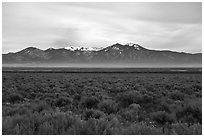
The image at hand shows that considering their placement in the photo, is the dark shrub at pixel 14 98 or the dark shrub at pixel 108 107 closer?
the dark shrub at pixel 108 107

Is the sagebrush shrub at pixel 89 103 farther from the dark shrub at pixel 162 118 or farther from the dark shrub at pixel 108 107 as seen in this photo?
the dark shrub at pixel 162 118

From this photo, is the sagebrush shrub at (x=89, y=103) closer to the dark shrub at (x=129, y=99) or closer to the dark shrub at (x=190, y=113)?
the dark shrub at (x=129, y=99)

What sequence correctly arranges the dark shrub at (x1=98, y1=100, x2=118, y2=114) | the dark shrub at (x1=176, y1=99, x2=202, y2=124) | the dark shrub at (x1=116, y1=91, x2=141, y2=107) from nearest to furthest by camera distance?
the dark shrub at (x1=176, y1=99, x2=202, y2=124) < the dark shrub at (x1=98, y1=100, x2=118, y2=114) < the dark shrub at (x1=116, y1=91, x2=141, y2=107)

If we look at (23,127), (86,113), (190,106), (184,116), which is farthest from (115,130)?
(190,106)

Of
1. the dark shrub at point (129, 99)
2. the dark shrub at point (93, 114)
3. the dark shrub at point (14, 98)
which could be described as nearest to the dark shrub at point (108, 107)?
the dark shrub at point (93, 114)

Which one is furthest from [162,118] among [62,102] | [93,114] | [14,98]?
[14,98]

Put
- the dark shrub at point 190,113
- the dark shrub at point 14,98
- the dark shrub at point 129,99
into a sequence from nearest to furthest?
1. the dark shrub at point 190,113
2. the dark shrub at point 129,99
3. the dark shrub at point 14,98

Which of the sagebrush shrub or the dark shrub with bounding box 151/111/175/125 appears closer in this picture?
the dark shrub with bounding box 151/111/175/125

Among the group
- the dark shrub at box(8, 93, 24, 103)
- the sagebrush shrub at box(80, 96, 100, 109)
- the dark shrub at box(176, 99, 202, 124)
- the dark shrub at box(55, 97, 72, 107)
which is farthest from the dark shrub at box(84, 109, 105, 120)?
the dark shrub at box(8, 93, 24, 103)

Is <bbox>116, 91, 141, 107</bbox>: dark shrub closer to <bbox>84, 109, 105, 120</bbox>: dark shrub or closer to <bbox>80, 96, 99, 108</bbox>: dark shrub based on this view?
<bbox>80, 96, 99, 108</bbox>: dark shrub

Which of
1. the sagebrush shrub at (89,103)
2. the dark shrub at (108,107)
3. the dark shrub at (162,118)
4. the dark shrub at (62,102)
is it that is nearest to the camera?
the dark shrub at (162,118)

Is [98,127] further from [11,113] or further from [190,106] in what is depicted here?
[190,106]

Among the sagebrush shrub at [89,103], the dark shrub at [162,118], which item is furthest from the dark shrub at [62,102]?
the dark shrub at [162,118]

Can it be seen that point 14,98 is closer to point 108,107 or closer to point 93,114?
point 108,107
